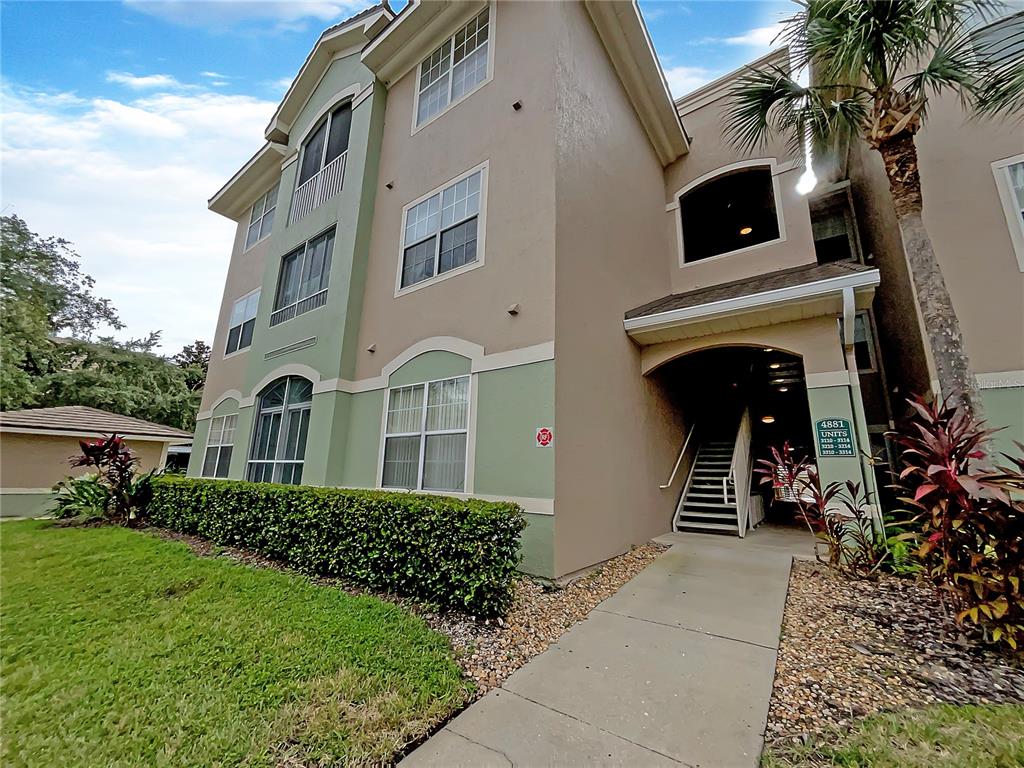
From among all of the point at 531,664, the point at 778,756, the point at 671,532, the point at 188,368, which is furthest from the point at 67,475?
the point at 778,756

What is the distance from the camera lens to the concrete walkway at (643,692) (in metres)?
2.50

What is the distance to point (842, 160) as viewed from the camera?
1012 cm

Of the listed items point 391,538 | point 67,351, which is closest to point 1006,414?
point 391,538

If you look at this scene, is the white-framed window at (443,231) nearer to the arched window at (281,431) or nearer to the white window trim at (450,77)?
the white window trim at (450,77)

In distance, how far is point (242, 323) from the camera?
12.8 meters

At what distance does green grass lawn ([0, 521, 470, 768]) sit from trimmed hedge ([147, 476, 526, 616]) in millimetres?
395

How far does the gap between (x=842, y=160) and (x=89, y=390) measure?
29670 millimetres

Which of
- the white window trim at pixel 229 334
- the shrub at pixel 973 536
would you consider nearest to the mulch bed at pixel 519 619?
the shrub at pixel 973 536

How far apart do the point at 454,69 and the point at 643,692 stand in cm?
1040

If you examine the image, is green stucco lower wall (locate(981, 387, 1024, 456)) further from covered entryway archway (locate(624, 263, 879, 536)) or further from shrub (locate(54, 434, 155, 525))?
shrub (locate(54, 434, 155, 525))

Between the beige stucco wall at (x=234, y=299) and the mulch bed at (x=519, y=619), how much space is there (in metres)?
7.68

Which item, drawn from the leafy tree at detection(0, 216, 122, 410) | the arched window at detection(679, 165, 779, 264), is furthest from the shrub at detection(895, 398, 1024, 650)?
the leafy tree at detection(0, 216, 122, 410)

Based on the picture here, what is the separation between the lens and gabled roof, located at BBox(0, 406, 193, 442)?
11719mm

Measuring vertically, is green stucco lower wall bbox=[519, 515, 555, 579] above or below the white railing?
below
